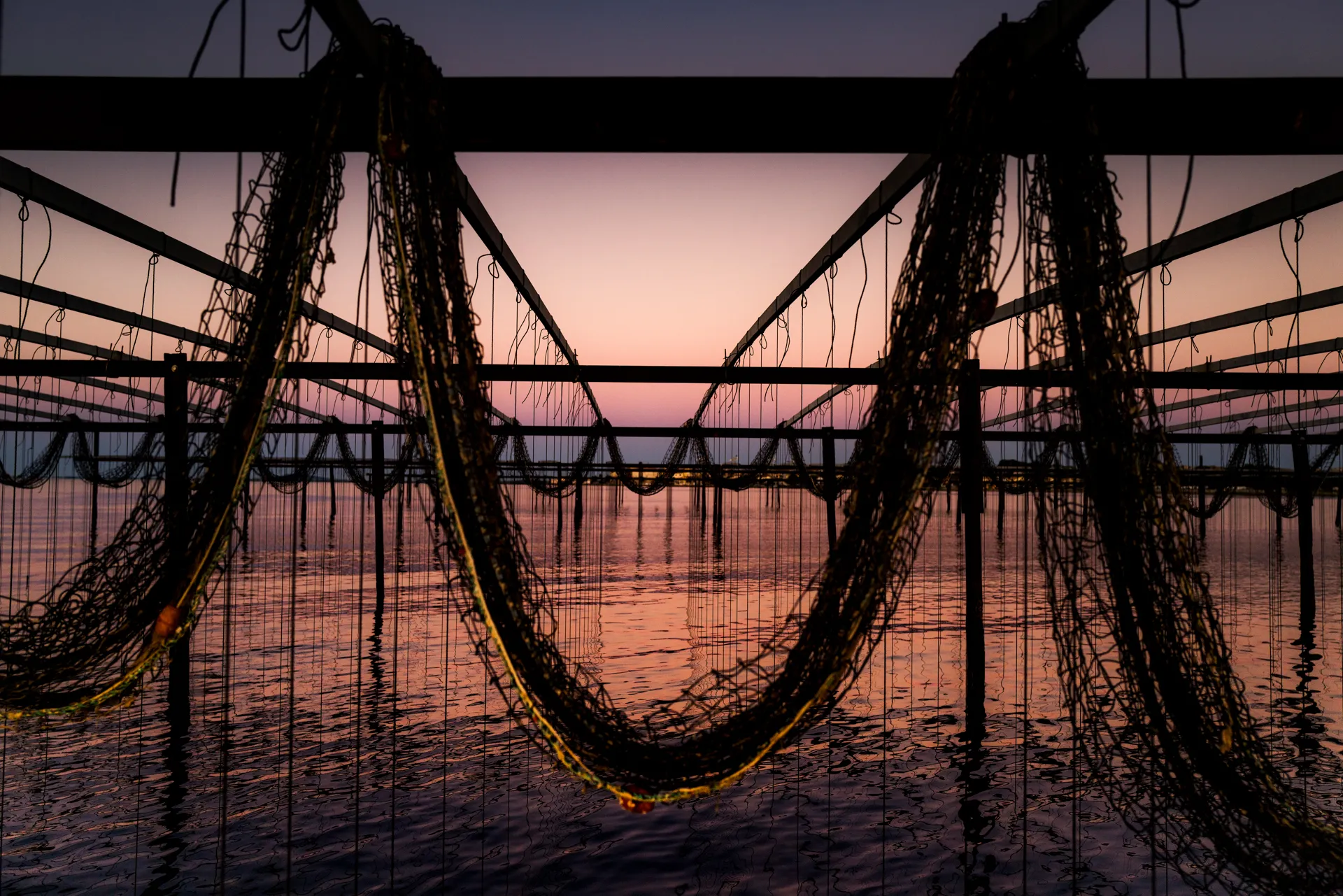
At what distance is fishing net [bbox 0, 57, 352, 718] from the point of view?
11.5ft

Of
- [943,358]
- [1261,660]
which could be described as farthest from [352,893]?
[1261,660]

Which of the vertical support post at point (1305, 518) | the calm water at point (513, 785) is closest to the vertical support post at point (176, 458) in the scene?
the calm water at point (513, 785)

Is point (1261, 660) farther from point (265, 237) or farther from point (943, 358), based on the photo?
point (265, 237)

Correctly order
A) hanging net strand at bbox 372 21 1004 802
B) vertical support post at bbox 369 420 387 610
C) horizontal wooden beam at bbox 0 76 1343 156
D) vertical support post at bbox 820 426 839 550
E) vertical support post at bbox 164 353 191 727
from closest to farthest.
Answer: hanging net strand at bbox 372 21 1004 802, horizontal wooden beam at bbox 0 76 1343 156, vertical support post at bbox 164 353 191 727, vertical support post at bbox 820 426 839 550, vertical support post at bbox 369 420 387 610

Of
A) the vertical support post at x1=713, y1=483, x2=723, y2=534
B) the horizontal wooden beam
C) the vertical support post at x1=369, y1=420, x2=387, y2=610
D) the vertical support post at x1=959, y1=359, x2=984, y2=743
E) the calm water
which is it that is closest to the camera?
the horizontal wooden beam

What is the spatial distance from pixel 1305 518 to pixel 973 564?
9410 millimetres

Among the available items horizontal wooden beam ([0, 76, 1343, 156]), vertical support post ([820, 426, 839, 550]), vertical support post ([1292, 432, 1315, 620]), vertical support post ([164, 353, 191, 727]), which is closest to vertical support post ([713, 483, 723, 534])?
vertical support post ([820, 426, 839, 550])

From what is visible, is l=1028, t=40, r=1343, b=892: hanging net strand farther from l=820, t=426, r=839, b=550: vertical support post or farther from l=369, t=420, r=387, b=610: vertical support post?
l=369, t=420, r=387, b=610: vertical support post

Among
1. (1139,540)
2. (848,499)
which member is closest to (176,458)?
(848,499)

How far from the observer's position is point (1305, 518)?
1361 cm

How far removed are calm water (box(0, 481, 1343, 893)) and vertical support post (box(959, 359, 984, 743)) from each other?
314 mm

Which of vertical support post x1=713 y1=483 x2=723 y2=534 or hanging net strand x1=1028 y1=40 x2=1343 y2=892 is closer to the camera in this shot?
hanging net strand x1=1028 y1=40 x2=1343 y2=892

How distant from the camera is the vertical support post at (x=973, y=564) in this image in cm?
743

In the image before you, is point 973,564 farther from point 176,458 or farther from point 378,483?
point 378,483
